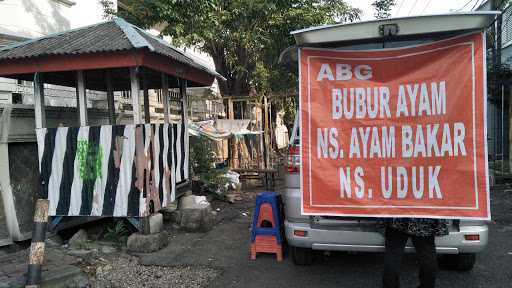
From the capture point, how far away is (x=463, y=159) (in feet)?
11.0

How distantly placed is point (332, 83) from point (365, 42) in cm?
51

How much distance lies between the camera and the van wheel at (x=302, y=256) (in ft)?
15.1

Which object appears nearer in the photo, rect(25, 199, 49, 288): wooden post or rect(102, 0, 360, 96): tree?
rect(25, 199, 49, 288): wooden post

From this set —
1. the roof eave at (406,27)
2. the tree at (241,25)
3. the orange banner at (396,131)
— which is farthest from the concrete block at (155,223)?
the tree at (241,25)

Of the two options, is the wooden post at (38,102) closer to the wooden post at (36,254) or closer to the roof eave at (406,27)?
the wooden post at (36,254)

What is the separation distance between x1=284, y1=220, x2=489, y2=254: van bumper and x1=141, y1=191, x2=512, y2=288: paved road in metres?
0.52

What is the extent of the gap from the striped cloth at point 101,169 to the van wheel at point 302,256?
2.27 meters

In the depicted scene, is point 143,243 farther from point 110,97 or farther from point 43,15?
point 43,15

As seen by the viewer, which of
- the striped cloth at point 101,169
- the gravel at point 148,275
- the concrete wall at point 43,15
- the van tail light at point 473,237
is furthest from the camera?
the concrete wall at point 43,15

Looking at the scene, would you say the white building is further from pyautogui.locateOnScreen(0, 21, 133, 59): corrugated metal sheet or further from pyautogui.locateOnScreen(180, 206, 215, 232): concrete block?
pyautogui.locateOnScreen(180, 206, 215, 232): concrete block

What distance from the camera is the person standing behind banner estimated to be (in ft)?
10.9

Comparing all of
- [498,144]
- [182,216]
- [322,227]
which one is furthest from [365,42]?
[498,144]

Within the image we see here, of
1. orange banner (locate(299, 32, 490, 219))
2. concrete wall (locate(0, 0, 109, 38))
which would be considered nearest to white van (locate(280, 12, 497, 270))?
orange banner (locate(299, 32, 490, 219))

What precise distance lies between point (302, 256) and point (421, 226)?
1645mm
